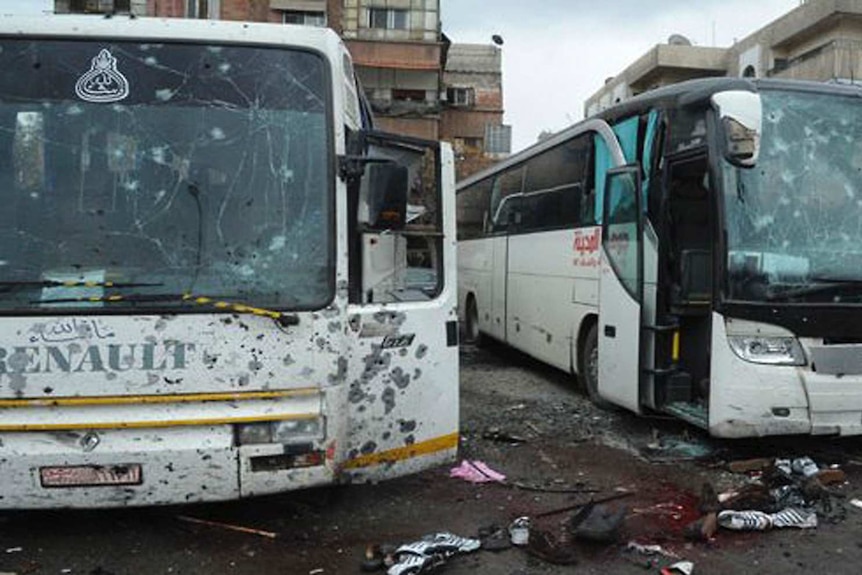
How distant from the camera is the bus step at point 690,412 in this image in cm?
629

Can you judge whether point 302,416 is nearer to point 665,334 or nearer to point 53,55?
point 53,55

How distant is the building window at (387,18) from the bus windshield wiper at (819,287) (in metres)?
27.9

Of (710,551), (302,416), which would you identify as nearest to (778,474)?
(710,551)

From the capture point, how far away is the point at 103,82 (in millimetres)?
4316

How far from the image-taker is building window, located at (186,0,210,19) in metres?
29.5

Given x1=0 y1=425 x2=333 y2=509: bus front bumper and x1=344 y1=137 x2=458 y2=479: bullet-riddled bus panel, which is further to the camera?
x1=344 y1=137 x2=458 y2=479: bullet-riddled bus panel

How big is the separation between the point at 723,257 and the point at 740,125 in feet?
3.10

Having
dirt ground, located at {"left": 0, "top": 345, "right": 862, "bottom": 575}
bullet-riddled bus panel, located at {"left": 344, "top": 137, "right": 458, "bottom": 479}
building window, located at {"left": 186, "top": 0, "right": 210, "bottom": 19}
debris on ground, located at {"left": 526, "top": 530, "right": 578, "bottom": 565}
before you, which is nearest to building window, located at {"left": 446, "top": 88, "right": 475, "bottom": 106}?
building window, located at {"left": 186, "top": 0, "right": 210, "bottom": 19}

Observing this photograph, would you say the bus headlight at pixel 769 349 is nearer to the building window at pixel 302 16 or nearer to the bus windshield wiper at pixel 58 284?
the bus windshield wiper at pixel 58 284

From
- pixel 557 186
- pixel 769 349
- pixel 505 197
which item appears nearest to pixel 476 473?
pixel 769 349

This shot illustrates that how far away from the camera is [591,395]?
852 cm

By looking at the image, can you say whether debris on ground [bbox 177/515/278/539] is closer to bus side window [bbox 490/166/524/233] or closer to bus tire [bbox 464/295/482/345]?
bus side window [bbox 490/166/524/233]

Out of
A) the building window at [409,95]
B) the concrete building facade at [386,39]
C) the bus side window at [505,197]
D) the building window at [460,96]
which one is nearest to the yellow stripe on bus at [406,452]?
the bus side window at [505,197]

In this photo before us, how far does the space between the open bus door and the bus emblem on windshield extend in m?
4.32
